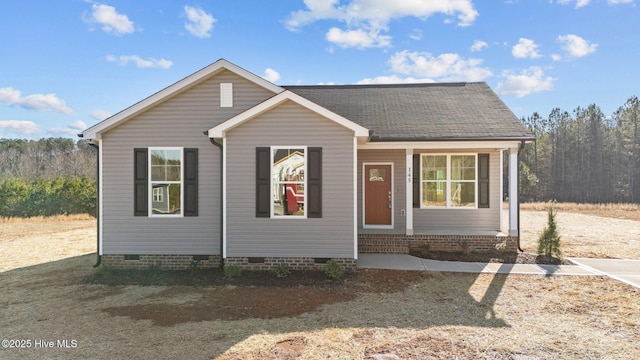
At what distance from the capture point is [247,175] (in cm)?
807

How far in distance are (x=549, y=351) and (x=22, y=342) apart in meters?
6.87

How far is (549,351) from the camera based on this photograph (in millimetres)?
4273

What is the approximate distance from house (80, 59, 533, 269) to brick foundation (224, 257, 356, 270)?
0.02 meters

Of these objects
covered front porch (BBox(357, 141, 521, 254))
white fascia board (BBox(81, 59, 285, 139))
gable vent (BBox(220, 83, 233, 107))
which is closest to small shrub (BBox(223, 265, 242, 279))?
covered front porch (BBox(357, 141, 521, 254))

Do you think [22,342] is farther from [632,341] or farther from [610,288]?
[610,288]

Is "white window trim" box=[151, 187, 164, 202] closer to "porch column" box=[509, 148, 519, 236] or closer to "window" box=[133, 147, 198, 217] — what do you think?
"window" box=[133, 147, 198, 217]

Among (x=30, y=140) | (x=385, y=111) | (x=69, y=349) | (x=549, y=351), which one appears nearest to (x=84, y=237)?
(x=69, y=349)

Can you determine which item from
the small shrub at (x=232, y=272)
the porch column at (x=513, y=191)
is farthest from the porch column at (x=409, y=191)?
the small shrub at (x=232, y=272)

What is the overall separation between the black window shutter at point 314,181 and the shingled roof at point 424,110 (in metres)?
1.89

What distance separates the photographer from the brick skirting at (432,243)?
9.63 meters

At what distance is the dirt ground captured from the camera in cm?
437

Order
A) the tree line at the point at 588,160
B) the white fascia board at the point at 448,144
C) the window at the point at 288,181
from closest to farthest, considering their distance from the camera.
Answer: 1. the window at the point at 288,181
2. the white fascia board at the point at 448,144
3. the tree line at the point at 588,160

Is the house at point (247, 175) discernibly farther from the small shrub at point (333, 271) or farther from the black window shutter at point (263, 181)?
the small shrub at point (333, 271)

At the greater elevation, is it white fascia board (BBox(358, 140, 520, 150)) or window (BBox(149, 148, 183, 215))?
white fascia board (BBox(358, 140, 520, 150))
